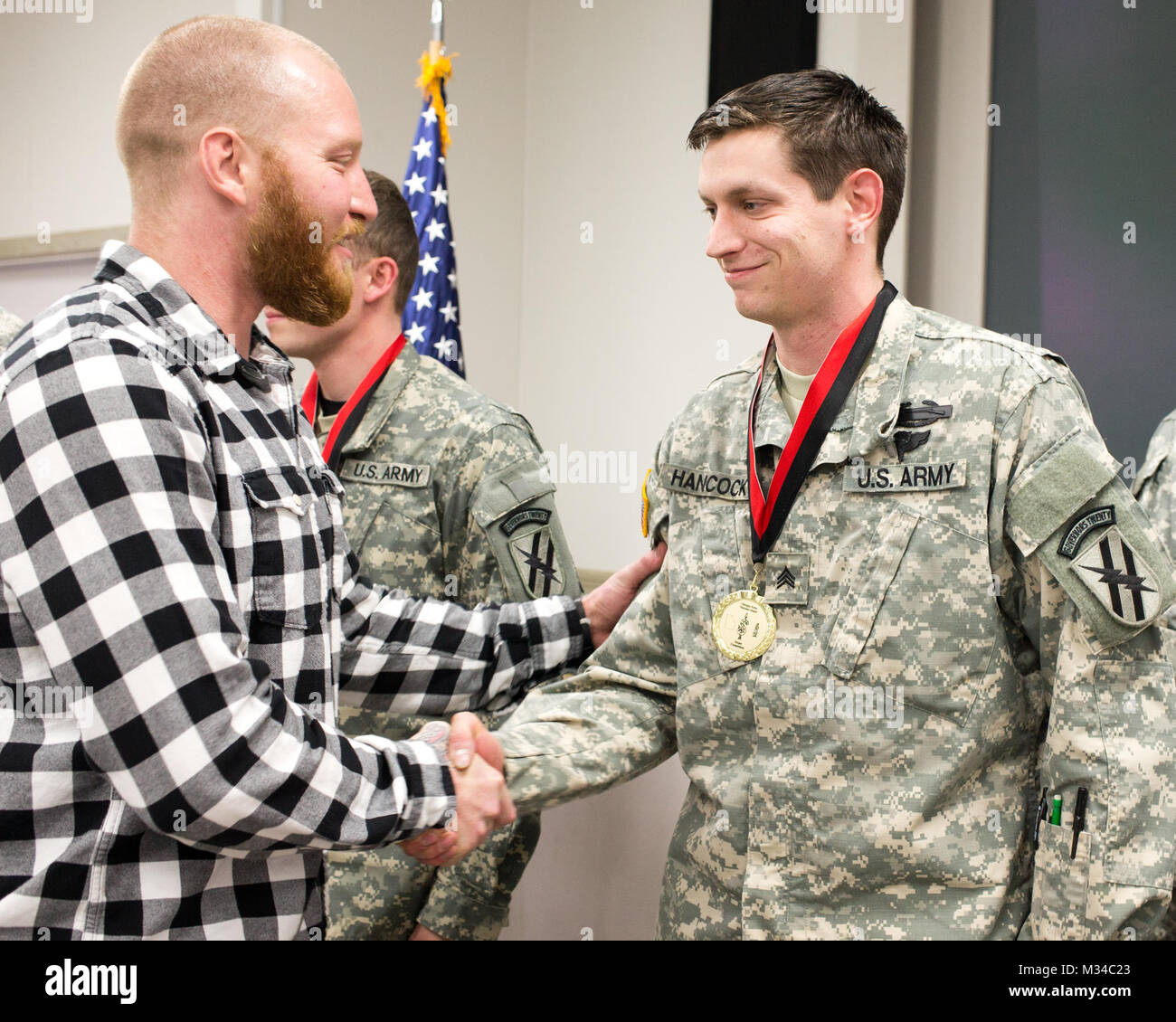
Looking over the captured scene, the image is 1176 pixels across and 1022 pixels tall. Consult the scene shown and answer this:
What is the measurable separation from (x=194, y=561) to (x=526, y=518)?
1.06 metres

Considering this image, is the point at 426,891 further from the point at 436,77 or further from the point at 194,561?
the point at 436,77

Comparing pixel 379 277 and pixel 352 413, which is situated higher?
pixel 379 277

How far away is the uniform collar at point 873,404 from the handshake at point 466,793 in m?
0.65

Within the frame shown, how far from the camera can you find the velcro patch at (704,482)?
1793mm

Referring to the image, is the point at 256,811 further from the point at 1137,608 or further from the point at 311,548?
the point at 1137,608

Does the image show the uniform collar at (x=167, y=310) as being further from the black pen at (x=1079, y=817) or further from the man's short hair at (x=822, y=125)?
the black pen at (x=1079, y=817)

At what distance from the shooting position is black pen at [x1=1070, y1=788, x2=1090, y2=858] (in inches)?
57.8

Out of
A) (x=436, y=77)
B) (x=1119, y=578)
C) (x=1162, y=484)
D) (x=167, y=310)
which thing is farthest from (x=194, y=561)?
(x=436, y=77)

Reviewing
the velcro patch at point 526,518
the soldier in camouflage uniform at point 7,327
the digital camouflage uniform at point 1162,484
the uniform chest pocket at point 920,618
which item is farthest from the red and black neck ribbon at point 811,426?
the soldier in camouflage uniform at point 7,327

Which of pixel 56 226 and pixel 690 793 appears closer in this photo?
pixel 690 793

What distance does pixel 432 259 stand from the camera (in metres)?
3.36
